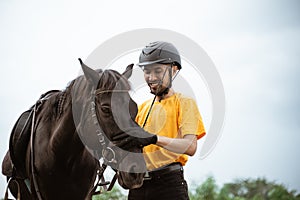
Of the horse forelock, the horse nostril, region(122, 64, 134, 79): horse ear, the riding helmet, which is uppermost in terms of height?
the riding helmet

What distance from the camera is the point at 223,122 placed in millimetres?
3479

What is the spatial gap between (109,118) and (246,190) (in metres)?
6.28

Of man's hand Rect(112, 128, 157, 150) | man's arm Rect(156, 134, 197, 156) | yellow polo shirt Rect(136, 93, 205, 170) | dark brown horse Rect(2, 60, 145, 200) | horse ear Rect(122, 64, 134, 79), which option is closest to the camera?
man's hand Rect(112, 128, 157, 150)

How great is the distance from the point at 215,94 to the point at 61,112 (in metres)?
1.23

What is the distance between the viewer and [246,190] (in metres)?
8.74

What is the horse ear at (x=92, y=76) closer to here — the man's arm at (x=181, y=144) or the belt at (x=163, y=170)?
the man's arm at (x=181, y=144)

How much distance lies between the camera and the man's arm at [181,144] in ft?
10.3

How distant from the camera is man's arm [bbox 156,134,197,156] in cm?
314

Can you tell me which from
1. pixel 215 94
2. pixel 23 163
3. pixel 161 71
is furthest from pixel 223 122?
pixel 23 163

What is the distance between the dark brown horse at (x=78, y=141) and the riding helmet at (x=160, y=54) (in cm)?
27

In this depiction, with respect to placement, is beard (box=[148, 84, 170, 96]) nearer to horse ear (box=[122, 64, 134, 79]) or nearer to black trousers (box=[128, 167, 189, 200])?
horse ear (box=[122, 64, 134, 79])

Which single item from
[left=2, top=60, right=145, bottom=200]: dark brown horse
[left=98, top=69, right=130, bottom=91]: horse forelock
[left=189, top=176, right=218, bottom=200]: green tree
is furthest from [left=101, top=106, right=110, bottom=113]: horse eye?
[left=189, top=176, right=218, bottom=200]: green tree

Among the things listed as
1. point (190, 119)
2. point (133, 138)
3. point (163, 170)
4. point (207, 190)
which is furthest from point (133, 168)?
point (207, 190)

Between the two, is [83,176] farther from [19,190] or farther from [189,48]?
[189,48]
